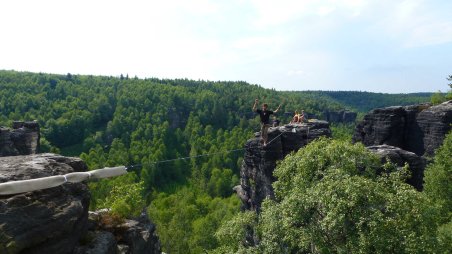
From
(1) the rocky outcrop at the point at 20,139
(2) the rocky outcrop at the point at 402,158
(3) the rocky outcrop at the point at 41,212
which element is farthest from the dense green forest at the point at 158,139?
(3) the rocky outcrop at the point at 41,212

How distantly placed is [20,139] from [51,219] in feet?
132

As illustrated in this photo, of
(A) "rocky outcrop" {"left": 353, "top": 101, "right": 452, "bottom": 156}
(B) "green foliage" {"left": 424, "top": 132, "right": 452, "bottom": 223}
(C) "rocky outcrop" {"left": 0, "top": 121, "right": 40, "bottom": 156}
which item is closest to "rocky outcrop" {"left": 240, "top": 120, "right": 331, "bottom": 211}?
(B) "green foliage" {"left": 424, "top": 132, "right": 452, "bottom": 223}

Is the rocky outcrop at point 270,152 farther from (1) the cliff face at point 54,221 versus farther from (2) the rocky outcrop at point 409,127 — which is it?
(1) the cliff face at point 54,221

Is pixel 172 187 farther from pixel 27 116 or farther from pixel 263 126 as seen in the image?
pixel 263 126

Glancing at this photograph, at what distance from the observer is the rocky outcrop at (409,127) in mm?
45000

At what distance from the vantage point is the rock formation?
10023mm

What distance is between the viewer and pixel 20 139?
45750 millimetres

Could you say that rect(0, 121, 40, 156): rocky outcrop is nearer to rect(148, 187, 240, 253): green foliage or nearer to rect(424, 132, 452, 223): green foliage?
rect(148, 187, 240, 253): green foliage

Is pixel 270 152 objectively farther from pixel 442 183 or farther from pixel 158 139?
pixel 158 139

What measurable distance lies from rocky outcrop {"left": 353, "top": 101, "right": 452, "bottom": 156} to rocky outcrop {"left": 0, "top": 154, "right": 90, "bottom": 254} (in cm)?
4266

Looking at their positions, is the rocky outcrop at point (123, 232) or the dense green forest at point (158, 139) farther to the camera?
the dense green forest at point (158, 139)

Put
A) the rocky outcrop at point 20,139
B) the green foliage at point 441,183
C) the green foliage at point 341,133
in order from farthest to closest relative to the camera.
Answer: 1. the green foliage at point 341,133
2. the rocky outcrop at point 20,139
3. the green foliage at point 441,183

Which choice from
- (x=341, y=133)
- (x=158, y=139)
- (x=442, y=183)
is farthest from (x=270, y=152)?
(x=158, y=139)

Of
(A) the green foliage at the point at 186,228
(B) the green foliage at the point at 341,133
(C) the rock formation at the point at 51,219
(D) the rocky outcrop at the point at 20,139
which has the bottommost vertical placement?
(A) the green foliage at the point at 186,228
